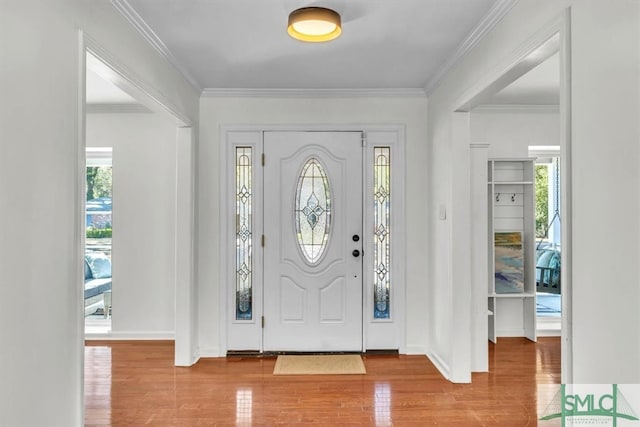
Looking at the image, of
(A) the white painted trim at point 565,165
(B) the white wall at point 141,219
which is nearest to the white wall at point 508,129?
(A) the white painted trim at point 565,165

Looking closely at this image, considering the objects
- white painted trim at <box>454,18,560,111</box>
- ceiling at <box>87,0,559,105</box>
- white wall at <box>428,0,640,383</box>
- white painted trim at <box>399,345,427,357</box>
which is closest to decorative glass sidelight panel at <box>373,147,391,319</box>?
white painted trim at <box>399,345,427,357</box>

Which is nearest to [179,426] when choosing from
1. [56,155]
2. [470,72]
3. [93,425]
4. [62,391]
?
[93,425]

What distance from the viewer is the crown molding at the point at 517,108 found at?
15.2 feet

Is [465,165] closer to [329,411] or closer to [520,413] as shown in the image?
[520,413]

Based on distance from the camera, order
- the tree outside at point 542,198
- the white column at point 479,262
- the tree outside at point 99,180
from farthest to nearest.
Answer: the tree outside at point 542,198 < the tree outside at point 99,180 < the white column at point 479,262

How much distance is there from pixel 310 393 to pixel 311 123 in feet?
8.19

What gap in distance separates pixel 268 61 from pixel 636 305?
2.92 metres

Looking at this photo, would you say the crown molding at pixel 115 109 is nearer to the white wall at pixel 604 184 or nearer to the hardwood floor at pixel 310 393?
the hardwood floor at pixel 310 393

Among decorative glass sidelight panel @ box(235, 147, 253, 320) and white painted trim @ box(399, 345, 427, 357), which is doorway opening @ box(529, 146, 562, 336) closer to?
white painted trim @ box(399, 345, 427, 357)

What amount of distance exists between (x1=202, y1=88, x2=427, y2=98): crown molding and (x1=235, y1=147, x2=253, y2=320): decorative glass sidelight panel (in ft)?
1.98

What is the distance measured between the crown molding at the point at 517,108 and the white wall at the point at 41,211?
3.92 metres

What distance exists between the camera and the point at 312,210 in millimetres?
4180

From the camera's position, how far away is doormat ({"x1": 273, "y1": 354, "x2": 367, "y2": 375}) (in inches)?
144

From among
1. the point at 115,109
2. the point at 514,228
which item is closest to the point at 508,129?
the point at 514,228
